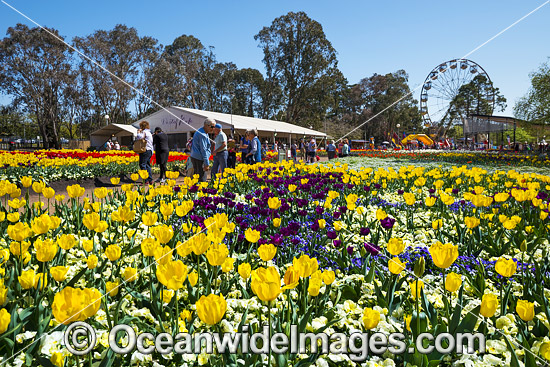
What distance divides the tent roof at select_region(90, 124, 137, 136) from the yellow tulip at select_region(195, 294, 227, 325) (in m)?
30.6

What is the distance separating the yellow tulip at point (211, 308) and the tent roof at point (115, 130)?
3060 cm

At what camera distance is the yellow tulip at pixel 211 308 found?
100 cm

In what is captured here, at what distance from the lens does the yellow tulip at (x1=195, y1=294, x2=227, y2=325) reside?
3.30ft

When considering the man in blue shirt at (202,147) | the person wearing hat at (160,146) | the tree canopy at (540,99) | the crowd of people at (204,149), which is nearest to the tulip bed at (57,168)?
the crowd of people at (204,149)

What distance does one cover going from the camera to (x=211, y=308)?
3.32 ft

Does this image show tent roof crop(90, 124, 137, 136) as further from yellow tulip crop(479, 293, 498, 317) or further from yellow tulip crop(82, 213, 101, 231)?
yellow tulip crop(479, 293, 498, 317)

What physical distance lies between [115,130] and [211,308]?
34852 millimetres

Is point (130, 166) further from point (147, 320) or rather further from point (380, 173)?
point (147, 320)

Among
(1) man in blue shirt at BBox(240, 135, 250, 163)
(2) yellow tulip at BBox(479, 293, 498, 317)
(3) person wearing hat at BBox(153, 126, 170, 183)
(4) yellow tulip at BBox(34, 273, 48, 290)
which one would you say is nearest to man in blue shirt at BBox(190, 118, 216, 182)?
(3) person wearing hat at BBox(153, 126, 170, 183)

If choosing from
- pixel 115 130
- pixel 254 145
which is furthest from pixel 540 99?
pixel 115 130

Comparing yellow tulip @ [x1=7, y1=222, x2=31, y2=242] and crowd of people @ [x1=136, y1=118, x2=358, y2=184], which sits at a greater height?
crowd of people @ [x1=136, y1=118, x2=358, y2=184]

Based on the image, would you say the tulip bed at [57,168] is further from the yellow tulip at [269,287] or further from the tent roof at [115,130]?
the tent roof at [115,130]

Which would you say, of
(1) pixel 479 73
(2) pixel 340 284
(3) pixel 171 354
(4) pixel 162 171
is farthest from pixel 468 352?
(1) pixel 479 73

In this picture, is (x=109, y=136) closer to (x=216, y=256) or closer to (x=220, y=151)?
(x=220, y=151)
